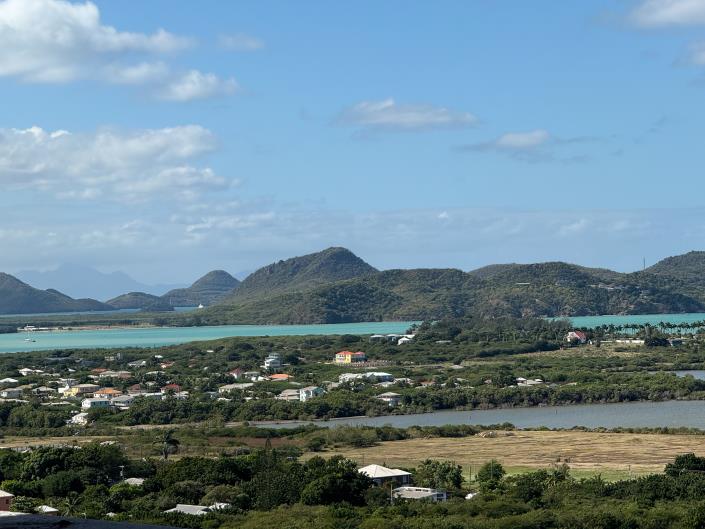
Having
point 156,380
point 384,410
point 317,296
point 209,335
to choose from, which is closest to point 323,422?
point 384,410

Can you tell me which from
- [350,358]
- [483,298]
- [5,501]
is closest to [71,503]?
[5,501]

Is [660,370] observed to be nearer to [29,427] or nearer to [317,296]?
[29,427]

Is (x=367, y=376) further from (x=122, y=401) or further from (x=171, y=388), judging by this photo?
(x=122, y=401)

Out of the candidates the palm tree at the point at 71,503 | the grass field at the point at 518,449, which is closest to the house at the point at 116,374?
the grass field at the point at 518,449

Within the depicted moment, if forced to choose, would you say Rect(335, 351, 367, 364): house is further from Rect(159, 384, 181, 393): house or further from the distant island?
the distant island

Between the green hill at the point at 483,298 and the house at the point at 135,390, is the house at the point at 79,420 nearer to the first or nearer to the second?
the house at the point at 135,390

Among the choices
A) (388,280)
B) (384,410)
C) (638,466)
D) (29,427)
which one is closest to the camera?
(638,466)

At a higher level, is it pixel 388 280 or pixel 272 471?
pixel 388 280
